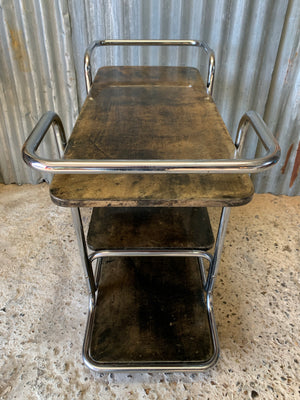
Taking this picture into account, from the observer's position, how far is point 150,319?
129 cm

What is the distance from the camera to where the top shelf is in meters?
0.80

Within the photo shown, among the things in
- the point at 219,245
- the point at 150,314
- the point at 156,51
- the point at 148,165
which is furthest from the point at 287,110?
the point at 148,165

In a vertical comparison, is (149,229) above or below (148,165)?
below

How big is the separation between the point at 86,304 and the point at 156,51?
1.25 meters

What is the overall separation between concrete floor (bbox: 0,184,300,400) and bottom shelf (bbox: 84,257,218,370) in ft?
0.25

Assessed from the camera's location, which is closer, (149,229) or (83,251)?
(83,251)

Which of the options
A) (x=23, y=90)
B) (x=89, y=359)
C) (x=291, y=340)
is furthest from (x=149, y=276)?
(x=23, y=90)

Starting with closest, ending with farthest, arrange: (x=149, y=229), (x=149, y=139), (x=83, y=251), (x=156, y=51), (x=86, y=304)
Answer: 1. (x=149, y=139)
2. (x=83, y=251)
3. (x=149, y=229)
4. (x=86, y=304)
5. (x=156, y=51)

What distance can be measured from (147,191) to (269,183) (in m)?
1.44

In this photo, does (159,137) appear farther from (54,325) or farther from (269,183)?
(269,183)

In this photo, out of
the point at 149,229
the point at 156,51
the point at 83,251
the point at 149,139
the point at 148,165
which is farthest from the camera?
the point at 156,51

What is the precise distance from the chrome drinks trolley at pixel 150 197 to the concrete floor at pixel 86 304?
0.09 metres

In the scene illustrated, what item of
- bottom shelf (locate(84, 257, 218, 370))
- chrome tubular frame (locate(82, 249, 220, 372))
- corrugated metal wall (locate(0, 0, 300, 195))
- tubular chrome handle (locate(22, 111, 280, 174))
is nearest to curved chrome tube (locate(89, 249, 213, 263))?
chrome tubular frame (locate(82, 249, 220, 372))

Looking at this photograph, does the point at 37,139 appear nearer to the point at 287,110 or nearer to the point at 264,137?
the point at 264,137
